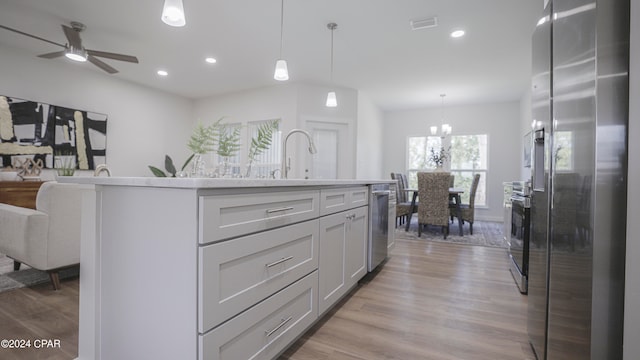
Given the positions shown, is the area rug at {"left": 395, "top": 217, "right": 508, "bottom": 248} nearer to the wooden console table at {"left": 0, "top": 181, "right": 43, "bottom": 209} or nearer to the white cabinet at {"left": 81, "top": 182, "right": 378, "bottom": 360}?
the white cabinet at {"left": 81, "top": 182, "right": 378, "bottom": 360}

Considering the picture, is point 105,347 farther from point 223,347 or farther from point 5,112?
point 5,112

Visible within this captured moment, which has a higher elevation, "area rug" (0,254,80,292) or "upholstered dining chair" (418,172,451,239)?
"upholstered dining chair" (418,172,451,239)

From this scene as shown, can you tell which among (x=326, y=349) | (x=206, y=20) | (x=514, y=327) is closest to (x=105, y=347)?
(x=326, y=349)

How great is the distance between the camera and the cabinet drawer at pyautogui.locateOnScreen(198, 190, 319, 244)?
91 centimetres

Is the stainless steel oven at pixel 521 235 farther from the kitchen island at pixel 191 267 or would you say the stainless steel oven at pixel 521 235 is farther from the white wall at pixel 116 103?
the white wall at pixel 116 103

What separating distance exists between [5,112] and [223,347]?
192 inches

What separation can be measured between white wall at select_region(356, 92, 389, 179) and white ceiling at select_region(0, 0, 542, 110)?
78cm

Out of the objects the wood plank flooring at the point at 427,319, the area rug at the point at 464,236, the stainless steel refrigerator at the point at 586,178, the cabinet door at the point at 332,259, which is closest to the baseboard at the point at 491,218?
the area rug at the point at 464,236

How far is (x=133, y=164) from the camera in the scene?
5270mm

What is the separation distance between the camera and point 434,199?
14.3ft

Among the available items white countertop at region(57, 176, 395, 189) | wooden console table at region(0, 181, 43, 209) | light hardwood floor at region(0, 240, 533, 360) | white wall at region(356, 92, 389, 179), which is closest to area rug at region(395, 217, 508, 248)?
light hardwood floor at region(0, 240, 533, 360)

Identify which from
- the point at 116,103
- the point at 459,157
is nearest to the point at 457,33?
the point at 459,157

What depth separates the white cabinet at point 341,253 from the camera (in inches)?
65.2

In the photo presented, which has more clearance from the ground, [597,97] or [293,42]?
[293,42]
